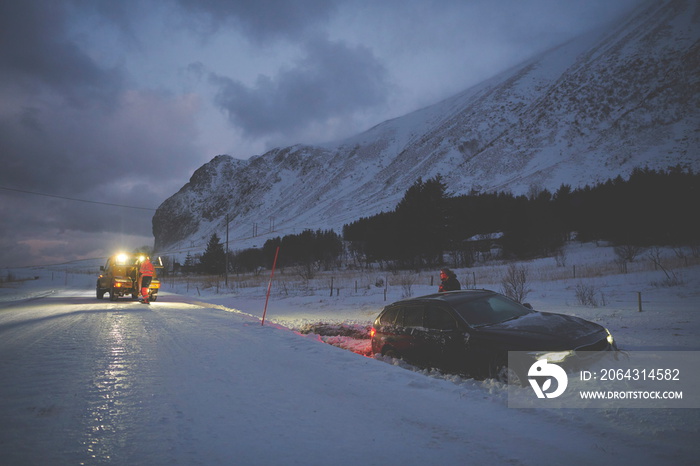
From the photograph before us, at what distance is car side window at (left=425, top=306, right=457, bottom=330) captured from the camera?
5805mm

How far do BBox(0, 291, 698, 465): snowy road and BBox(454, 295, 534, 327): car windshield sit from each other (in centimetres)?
112

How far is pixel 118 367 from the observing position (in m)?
5.15

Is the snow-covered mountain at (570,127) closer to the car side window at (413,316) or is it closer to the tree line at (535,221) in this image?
the tree line at (535,221)

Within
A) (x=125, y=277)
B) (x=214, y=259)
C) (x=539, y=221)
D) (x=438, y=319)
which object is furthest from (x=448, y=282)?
(x=214, y=259)

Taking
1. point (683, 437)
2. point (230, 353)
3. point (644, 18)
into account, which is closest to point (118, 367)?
point (230, 353)

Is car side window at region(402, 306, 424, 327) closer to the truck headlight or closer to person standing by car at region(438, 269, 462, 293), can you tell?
the truck headlight

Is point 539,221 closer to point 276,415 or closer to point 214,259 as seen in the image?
point 276,415

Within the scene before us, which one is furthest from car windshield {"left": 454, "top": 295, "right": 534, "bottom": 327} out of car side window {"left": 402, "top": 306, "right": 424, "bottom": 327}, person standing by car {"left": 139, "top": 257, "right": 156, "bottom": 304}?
person standing by car {"left": 139, "top": 257, "right": 156, "bottom": 304}

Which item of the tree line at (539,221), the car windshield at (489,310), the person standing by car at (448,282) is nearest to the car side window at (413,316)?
the car windshield at (489,310)

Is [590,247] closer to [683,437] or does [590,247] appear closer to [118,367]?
[683,437]

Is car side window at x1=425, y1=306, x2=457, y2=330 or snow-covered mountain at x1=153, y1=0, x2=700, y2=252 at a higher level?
snow-covered mountain at x1=153, y1=0, x2=700, y2=252

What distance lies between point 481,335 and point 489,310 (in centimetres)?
88

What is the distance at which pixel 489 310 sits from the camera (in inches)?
238

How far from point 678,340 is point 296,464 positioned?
8.58 metres
